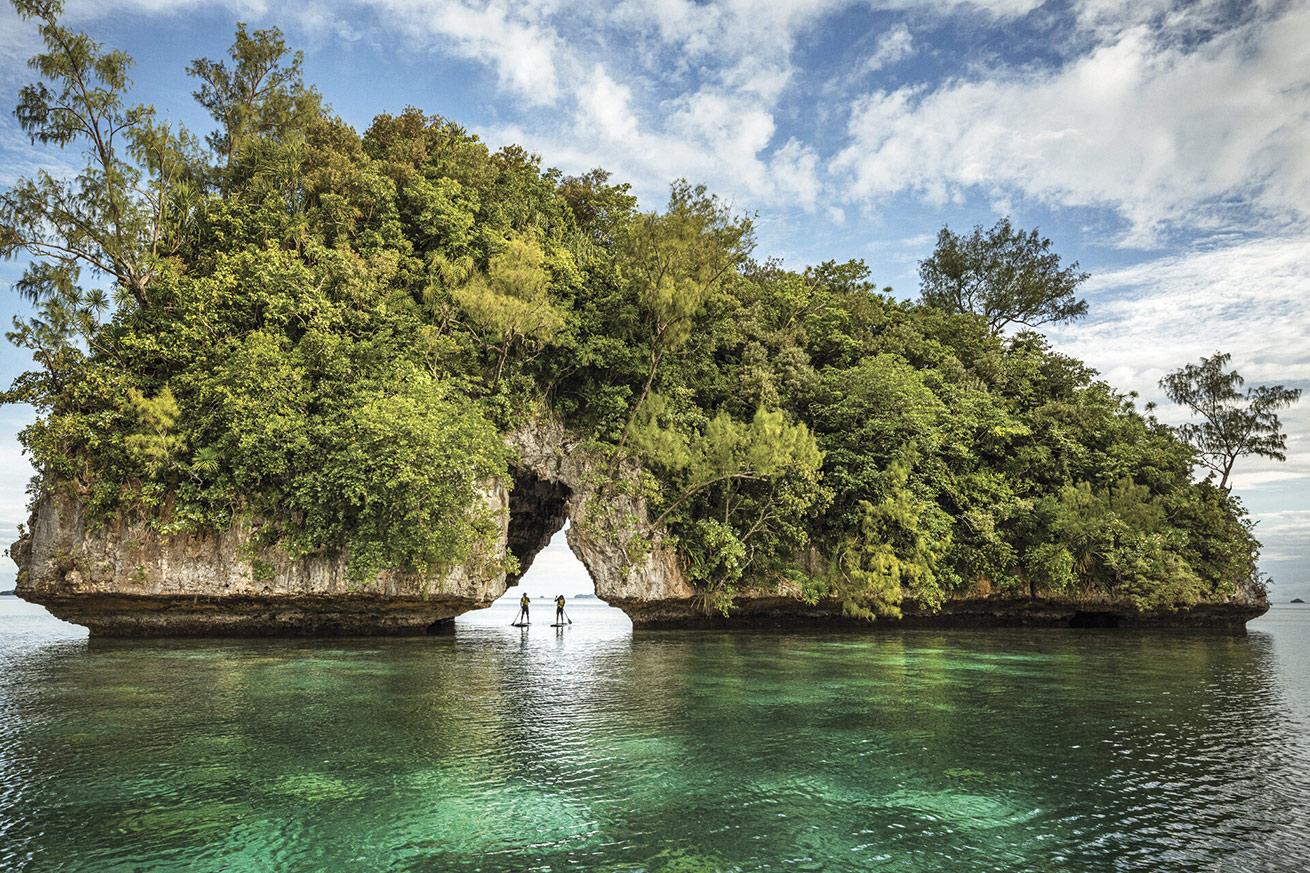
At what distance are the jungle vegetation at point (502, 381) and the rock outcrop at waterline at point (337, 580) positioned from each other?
34.5 inches

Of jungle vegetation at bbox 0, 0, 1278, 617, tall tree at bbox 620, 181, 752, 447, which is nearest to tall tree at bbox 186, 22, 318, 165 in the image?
jungle vegetation at bbox 0, 0, 1278, 617

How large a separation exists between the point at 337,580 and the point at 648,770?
1675cm

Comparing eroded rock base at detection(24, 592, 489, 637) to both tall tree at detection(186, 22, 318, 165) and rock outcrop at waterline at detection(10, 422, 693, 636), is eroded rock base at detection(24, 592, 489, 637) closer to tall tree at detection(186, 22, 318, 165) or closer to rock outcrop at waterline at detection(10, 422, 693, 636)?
rock outcrop at waterline at detection(10, 422, 693, 636)

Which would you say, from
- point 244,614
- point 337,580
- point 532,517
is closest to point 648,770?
point 337,580

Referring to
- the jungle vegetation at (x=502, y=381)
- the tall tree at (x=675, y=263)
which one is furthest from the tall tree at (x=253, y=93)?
the tall tree at (x=675, y=263)

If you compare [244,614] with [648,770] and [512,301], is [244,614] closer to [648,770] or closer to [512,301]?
[512,301]

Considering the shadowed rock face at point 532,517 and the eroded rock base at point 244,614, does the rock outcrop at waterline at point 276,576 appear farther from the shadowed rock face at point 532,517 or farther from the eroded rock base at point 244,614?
the shadowed rock face at point 532,517

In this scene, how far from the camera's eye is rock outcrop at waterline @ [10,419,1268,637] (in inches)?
795

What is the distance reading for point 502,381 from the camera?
80.1 feet

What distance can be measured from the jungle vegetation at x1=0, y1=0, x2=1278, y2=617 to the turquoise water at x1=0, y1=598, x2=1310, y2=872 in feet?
22.1

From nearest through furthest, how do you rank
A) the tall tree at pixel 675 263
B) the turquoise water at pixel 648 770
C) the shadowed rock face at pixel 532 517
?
the turquoise water at pixel 648 770 < the tall tree at pixel 675 263 < the shadowed rock face at pixel 532 517

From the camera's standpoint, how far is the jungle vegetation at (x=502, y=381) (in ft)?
65.6

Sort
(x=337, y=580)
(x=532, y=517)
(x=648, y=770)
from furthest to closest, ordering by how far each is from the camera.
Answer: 1. (x=532, y=517)
2. (x=337, y=580)
3. (x=648, y=770)

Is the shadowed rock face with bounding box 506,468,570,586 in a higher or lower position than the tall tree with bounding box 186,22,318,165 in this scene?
lower
